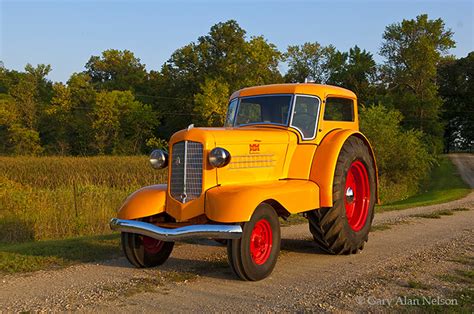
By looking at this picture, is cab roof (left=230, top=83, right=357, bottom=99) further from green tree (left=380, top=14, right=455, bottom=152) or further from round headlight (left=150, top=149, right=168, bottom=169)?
green tree (left=380, top=14, right=455, bottom=152)

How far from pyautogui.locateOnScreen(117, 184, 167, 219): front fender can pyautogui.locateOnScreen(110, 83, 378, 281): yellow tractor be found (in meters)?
0.01

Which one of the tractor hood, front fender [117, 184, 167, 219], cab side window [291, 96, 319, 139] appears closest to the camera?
the tractor hood

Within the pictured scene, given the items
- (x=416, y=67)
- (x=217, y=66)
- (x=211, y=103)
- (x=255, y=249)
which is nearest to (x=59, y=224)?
(x=255, y=249)

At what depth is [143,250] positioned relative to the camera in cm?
757

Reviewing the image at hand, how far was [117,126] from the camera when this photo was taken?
2176 inches

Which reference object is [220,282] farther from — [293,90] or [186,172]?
[293,90]

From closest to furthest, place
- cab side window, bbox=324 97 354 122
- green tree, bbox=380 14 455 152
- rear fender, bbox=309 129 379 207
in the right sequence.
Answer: rear fender, bbox=309 129 379 207 < cab side window, bbox=324 97 354 122 < green tree, bbox=380 14 455 152

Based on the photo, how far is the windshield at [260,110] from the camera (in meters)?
8.37

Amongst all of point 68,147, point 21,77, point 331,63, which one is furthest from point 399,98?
point 21,77

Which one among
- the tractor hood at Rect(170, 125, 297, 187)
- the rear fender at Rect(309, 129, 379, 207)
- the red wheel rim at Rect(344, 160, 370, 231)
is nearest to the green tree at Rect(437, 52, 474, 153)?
the red wheel rim at Rect(344, 160, 370, 231)

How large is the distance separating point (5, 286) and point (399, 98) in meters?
61.1

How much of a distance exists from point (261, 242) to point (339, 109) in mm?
3438

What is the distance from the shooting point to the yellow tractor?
6598 mm

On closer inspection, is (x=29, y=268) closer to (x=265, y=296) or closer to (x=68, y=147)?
(x=265, y=296)
